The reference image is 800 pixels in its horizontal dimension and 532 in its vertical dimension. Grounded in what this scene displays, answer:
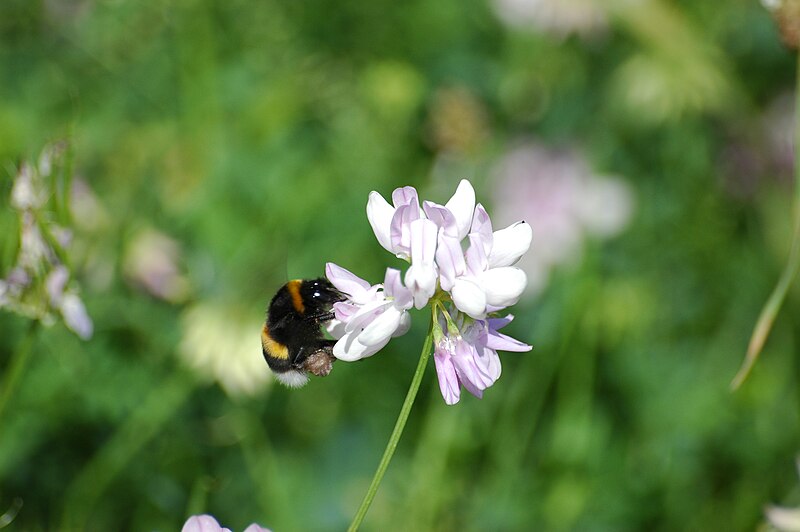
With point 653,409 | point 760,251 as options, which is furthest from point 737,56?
point 653,409

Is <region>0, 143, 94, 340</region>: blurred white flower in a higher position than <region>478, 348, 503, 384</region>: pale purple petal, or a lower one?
lower

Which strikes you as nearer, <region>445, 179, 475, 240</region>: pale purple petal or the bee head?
<region>445, 179, 475, 240</region>: pale purple petal

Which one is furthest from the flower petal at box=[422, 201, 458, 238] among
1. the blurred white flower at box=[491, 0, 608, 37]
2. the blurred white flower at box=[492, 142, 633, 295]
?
the blurred white flower at box=[491, 0, 608, 37]

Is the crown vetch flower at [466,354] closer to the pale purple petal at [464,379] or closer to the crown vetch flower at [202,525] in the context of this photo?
the pale purple petal at [464,379]

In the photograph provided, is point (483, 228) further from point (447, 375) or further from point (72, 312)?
point (72, 312)

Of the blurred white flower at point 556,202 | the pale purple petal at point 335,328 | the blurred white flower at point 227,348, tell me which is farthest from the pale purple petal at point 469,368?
the blurred white flower at point 556,202

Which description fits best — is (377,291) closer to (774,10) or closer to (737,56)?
(774,10)

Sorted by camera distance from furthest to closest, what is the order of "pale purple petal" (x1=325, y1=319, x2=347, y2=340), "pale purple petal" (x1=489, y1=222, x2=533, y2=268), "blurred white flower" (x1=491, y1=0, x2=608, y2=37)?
"blurred white flower" (x1=491, y1=0, x2=608, y2=37)
"pale purple petal" (x1=325, y1=319, x2=347, y2=340)
"pale purple petal" (x1=489, y1=222, x2=533, y2=268)

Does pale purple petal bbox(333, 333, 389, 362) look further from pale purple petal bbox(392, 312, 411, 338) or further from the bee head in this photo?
the bee head
